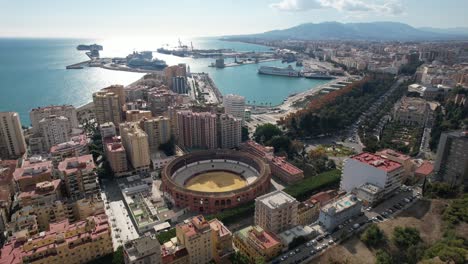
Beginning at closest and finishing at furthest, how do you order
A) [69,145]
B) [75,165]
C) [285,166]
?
1. [75,165]
2. [285,166]
3. [69,145]

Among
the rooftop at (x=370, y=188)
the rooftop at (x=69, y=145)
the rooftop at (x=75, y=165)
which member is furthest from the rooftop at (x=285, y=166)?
the rooftop at (x=69, y=145)

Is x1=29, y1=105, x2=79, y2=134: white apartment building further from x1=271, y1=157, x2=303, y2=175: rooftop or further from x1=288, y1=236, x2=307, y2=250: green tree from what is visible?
x1=288, y1=236, x2=307, y2=250: green tree

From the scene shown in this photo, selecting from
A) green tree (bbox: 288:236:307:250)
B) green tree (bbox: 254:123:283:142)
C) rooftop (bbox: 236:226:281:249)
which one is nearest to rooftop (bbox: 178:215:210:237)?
rooftop (bbox: 236:226:281:249)

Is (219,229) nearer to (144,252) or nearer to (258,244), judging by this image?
(258,244)

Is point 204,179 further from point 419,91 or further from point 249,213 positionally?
point 419,91

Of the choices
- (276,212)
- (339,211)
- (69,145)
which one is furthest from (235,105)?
(276,212)

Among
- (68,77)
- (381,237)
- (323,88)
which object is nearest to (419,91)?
(323,88)
